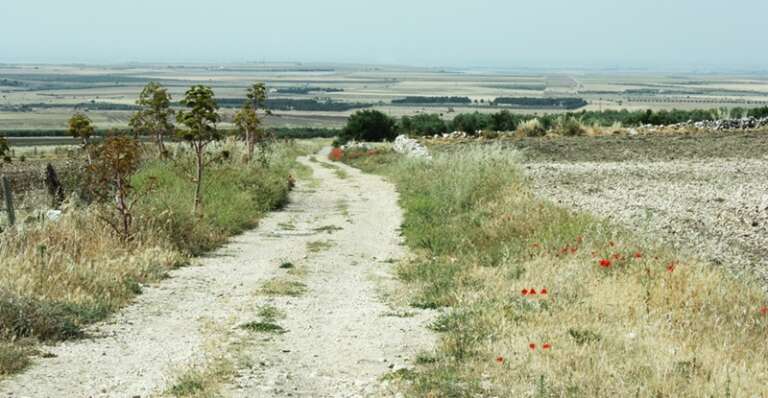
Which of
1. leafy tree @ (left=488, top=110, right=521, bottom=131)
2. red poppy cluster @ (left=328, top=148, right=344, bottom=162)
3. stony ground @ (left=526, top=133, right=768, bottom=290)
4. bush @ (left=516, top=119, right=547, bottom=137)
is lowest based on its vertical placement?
red poppy cluster @ (left=328, top=148, right=344, bottom=162)

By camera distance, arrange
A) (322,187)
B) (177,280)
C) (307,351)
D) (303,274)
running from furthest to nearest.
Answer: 1. (322,187)
2. (303,274)
3. (177,280)
4. (307,351)

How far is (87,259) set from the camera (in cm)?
1145

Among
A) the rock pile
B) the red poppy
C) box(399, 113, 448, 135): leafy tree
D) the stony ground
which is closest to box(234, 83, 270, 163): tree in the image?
the rock pile

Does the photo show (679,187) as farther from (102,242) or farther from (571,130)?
(571,130)

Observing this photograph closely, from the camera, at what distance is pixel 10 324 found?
7.92 metres

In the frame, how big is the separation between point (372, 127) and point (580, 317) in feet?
208

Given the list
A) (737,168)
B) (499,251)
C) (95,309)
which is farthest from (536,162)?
(95,309)

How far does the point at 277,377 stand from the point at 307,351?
0.92 metres

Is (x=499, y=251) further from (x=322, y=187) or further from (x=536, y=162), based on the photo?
(x=322, y=187)

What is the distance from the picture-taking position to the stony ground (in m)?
11.7

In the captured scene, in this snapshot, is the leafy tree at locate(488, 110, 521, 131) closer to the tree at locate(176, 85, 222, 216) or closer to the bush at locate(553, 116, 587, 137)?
the bush at locate(553, 116, 587, 137)

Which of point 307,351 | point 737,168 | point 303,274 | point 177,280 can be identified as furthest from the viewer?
A: point 737,168

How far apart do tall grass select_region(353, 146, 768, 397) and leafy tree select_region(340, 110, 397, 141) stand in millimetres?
56770

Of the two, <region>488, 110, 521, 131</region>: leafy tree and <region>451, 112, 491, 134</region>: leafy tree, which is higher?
<region>488, 110, 521, 131</region>: leafy tree
